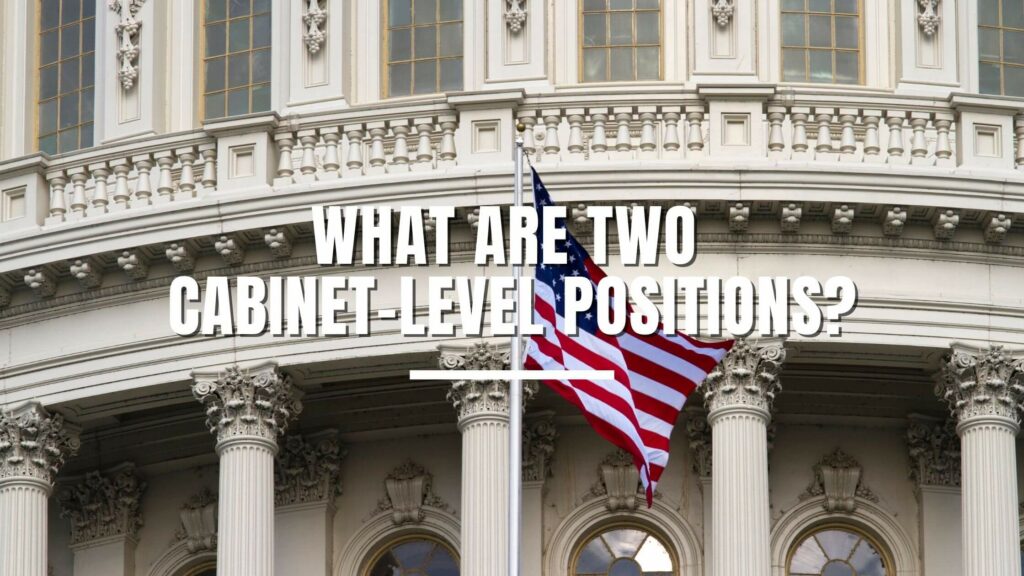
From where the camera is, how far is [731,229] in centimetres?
4944

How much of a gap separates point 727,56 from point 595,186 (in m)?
3.50

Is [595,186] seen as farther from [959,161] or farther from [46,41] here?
[46,41]

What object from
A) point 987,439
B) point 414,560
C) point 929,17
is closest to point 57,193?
point 414,560

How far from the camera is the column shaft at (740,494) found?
48000 mm

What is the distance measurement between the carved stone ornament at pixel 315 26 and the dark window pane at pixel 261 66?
79 cm

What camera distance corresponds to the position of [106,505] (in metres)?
52.8

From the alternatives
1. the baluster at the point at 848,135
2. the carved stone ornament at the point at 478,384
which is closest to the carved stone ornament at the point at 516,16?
the baluster at the point at 848,135

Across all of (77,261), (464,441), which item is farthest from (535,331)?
(77,261)

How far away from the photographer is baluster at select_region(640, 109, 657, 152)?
50188mm

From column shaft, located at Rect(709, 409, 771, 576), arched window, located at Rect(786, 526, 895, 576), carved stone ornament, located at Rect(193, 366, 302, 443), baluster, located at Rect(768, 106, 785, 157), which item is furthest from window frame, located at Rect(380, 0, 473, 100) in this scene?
arched window, located at Rect(786, 526, 895, 576)

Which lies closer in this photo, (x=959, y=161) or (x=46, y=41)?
(x=959, y=161)

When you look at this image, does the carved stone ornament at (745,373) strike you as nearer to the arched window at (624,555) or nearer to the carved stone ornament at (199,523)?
the arched window at (624,555)

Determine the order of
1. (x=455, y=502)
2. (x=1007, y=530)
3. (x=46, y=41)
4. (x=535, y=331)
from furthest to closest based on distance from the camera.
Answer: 1. (x=46, y=41)
2. (x=455, y=502)
3. (x=1007, y=530)
4. (x=535, y=331)

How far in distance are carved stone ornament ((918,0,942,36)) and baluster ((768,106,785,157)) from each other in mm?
2957
